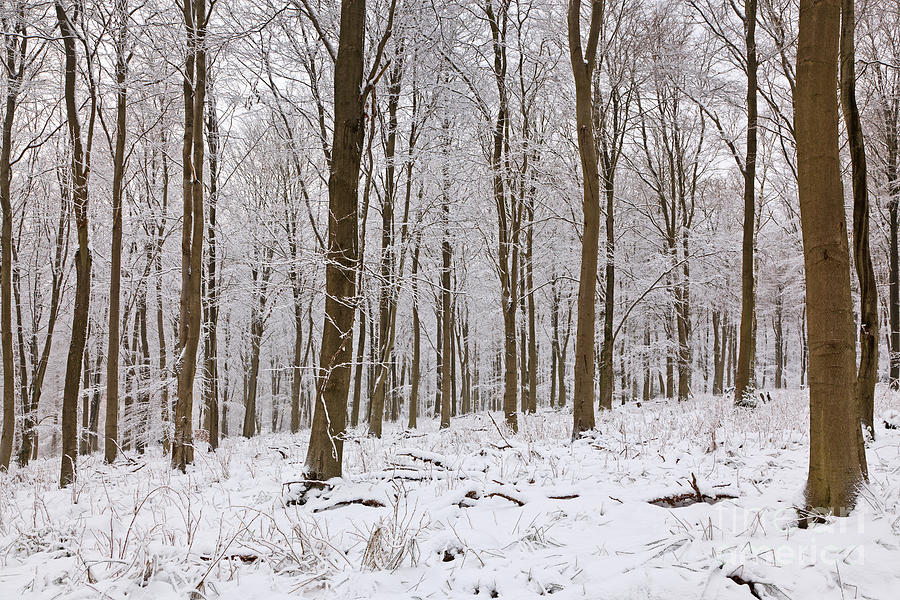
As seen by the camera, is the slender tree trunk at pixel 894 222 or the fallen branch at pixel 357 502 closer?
the fallen branch at pixel 357 502

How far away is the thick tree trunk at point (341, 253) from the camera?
14.5ft

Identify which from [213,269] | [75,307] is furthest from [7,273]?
[213,269]

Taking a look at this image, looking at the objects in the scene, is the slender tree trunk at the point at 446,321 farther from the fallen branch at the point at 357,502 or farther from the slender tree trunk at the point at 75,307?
the fallen branch at the point at 357,502

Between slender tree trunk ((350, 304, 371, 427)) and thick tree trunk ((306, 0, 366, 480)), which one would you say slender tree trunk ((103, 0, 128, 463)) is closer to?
slender tree trunk ((350, 304, 371, 427))

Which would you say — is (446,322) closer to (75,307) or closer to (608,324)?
(608,324)

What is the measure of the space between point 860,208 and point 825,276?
2148 millimetres

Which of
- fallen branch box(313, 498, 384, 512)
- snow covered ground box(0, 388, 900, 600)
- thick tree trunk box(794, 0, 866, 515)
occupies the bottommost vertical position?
fallen branch box(313, 498, 384, 512)

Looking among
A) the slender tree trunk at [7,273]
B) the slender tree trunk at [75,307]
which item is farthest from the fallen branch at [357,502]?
the slender tree trunk at [7,273]

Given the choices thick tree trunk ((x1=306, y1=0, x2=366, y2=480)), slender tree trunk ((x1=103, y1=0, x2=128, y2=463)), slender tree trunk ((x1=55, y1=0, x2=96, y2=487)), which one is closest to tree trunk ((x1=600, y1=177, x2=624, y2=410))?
thick tree trunk ((x1=306, y1=0, x2=366, y2=480))

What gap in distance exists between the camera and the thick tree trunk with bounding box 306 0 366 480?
14.5 ft

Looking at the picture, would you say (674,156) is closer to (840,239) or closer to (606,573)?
(840,239)

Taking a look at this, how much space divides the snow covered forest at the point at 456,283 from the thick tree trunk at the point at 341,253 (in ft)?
0.09

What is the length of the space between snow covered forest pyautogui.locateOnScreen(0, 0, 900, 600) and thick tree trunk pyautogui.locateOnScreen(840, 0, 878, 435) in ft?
0.10

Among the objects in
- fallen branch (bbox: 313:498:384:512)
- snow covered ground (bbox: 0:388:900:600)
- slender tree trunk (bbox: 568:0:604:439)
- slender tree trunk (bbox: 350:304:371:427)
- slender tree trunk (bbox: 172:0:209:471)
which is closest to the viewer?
snow covered ground (bbox: 0:388:900:600)
